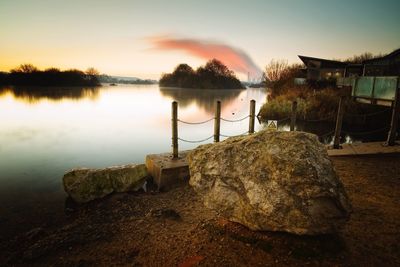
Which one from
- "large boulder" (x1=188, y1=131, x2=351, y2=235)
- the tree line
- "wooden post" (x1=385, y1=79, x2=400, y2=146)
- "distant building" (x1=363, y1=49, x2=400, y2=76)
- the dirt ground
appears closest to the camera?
"large boulder" (x1=188, y1=131, x2=351, y2=235)

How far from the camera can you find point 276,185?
12.2ft

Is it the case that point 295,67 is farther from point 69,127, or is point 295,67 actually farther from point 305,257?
point 305,257

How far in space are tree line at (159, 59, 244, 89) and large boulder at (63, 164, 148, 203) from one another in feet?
329

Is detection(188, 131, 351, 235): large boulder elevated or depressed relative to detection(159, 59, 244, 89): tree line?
depressed

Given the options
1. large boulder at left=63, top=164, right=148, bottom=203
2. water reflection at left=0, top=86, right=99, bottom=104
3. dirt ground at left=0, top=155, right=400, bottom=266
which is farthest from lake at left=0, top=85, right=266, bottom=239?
water reflection at left=0, top=86, right=99, bottom=104

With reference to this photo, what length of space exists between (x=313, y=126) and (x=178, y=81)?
98.3 m

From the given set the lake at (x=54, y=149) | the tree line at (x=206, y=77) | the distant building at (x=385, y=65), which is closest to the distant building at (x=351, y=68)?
the distant building at (x=385, y=65)

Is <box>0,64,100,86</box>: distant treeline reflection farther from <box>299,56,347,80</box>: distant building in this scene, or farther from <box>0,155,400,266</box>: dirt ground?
<box>0,155,400,266</box>: dirt ground

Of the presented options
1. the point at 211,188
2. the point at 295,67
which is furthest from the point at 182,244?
the point at 295,67

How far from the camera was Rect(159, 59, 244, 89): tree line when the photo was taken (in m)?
106

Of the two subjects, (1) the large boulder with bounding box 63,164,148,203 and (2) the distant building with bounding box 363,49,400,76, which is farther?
(2) the distant building with bounding box 363,49,400,76

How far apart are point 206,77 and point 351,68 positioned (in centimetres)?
7355

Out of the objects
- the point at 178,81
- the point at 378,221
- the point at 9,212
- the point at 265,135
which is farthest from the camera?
the point at 178,81

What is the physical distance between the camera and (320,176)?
3.58m
